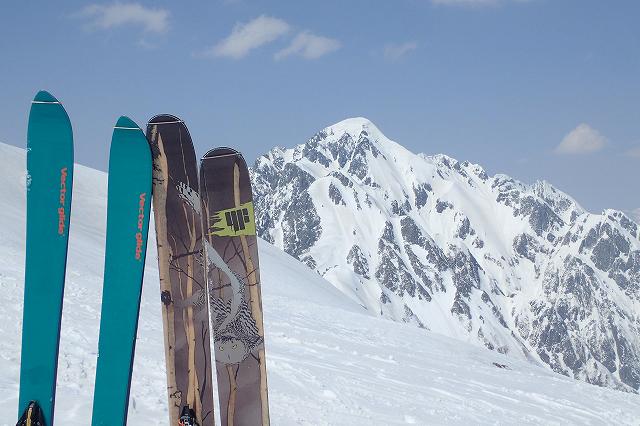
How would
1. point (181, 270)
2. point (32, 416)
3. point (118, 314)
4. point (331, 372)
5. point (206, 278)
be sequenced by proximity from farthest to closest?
point (331, 372) < point (206, 278) < point (181, 270) < point (118, 314) < point (32, 416)

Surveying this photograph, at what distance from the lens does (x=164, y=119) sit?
8766 mm

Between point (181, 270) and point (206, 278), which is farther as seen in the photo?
point (206, 278)

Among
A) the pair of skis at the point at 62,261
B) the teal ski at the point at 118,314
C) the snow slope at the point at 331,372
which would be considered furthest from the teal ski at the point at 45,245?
the snow slope at the point at 331,372

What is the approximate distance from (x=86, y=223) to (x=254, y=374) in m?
26.4

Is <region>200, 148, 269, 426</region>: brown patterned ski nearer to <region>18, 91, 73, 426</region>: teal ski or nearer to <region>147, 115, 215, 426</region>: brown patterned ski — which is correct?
<region>147, 115, 215, 426</region>: brown patterned ski

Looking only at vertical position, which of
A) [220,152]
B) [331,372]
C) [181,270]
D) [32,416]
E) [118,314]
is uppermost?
[220,152]

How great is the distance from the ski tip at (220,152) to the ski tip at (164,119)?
0.57 metres

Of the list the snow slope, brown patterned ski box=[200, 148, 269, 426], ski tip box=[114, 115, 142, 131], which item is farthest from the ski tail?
ski tip box=[114, 115, 142, 131]

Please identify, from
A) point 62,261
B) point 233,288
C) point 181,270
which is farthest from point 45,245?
point 233,288

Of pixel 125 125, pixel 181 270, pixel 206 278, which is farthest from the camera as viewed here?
pixel 206 278

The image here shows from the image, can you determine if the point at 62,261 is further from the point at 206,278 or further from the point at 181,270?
the point at 206,278

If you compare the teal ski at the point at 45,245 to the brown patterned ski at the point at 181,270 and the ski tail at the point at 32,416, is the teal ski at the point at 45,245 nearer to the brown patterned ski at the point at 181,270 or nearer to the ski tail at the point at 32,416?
the ski tail at the point at 32,416

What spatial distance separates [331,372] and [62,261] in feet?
26.3

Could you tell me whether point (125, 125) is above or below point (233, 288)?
above
